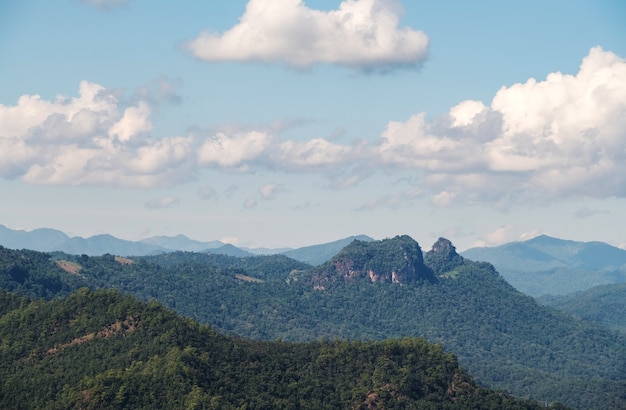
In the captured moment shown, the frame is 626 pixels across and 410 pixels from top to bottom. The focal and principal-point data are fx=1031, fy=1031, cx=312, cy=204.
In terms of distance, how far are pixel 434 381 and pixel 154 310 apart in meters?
47.5

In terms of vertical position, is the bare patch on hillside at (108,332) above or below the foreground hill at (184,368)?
above

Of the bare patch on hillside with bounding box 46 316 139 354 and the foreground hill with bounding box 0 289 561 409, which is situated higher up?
the bare patch on hillside with bounding box 46 316 139 354

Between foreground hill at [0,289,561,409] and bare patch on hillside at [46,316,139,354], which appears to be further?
bare patch on hillside at [46,316,139,354]

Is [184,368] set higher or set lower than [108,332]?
lower

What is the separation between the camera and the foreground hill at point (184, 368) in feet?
481

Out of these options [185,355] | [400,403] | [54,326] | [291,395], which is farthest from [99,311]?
[400,403]

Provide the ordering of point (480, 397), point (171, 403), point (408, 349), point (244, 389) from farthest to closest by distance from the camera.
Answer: point (408, 349)
point (480, 397)
point (244, 389)
point (171, 403)

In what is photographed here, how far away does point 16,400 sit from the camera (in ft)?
482

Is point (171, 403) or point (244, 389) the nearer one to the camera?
point (171, 403)

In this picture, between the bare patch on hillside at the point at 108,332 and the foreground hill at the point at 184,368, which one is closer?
the foreground hill at the point at 184,368

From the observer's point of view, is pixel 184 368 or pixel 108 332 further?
pixel 108 332

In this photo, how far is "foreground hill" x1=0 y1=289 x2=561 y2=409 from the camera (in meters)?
147

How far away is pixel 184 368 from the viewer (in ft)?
490

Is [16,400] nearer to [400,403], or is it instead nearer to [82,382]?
[82,382]
